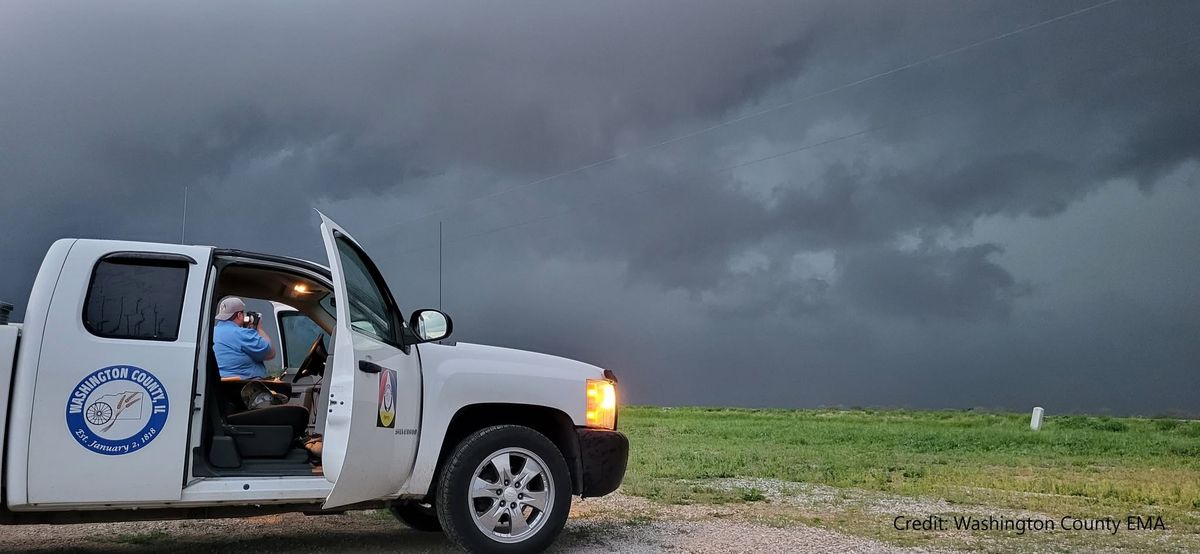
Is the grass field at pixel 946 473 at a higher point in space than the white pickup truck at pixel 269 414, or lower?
lower

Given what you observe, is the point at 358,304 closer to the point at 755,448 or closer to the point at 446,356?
the point at 446,356

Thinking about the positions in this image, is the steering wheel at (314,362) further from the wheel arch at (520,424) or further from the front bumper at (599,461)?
the front bumper at (599,461)

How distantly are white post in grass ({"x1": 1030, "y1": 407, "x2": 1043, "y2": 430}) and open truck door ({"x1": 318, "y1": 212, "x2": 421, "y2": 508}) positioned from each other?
29.2 metres

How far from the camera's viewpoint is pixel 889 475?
1491cm

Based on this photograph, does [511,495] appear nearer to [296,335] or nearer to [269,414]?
[269,414]

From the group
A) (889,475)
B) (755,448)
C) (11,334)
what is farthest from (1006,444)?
(11,334)

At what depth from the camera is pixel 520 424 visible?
23.8 ft

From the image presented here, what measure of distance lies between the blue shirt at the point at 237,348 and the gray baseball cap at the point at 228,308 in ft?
0.15

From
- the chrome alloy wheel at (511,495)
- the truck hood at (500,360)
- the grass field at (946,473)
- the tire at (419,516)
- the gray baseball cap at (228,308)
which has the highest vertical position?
the gray baseball cap at (228,308)

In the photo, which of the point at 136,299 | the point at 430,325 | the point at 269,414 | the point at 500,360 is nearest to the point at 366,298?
the point at 430,325

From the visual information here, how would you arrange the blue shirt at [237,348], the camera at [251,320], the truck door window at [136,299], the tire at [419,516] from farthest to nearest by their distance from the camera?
1. the tire at [419,516]
2. the camera at [251,320]
3. the blue shirt at [237,348]
4. the truck door window at [136,299]

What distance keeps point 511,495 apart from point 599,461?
0.80m

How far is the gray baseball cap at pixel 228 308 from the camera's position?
7.30 metres

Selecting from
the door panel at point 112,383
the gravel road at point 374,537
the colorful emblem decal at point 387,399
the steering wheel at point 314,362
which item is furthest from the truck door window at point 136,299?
the gravel road at point 374,537
